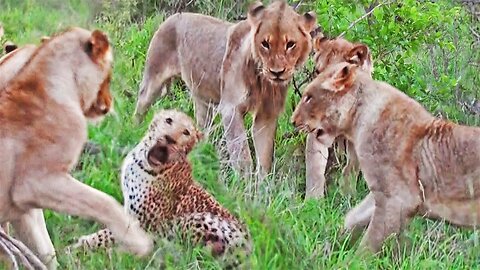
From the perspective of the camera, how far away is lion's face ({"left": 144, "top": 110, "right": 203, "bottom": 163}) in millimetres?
5156

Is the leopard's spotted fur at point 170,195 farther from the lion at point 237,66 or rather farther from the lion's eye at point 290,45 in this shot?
the lion's eye at point 290,45

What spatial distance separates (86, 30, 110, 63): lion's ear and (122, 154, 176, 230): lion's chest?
610 mm

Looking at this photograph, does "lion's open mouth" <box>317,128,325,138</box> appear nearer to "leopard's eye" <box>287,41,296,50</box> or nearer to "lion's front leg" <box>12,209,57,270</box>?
"leopard's eye" <box>287,41,296,50</box>

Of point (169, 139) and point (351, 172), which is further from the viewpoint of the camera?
point (351, 172)

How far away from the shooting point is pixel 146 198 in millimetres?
5016

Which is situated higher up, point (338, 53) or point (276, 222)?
point (338, 53)

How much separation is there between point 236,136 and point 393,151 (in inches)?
58.8

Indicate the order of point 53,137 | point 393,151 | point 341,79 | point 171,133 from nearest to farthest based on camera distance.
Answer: point 53,137
point 171,133
point 393,151
point 341,79

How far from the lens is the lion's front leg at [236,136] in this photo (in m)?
6.47

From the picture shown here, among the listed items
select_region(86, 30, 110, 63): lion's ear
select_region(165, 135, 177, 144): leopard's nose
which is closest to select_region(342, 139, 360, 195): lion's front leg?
select_region(165, 135, 177, 144): leopard's nose

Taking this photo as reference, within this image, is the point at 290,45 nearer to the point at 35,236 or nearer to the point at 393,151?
the point at 393,151

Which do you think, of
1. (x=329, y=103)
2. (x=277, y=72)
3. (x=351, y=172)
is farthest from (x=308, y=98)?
(x=351, y=172)

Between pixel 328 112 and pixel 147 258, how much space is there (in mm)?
1318

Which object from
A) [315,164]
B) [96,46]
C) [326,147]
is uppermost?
[96,46]
